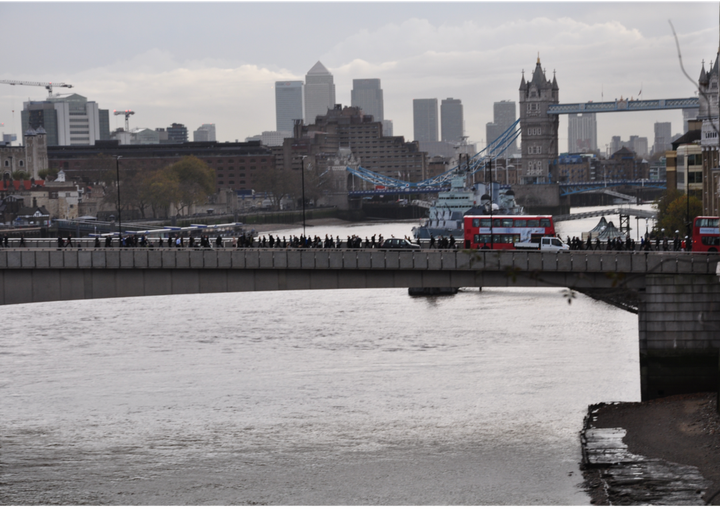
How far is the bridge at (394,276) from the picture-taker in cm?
3080

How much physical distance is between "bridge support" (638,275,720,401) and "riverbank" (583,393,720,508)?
1.73 feet

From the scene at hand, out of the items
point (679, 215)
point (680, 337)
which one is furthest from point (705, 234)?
point (679, 215)

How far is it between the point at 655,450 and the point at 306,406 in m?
11.3

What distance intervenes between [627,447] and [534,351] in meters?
15.3

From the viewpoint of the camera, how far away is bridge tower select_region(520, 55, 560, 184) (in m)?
186

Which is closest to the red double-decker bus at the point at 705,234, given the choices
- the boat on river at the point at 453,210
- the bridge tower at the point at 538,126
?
the boat on river at the point at 453,210

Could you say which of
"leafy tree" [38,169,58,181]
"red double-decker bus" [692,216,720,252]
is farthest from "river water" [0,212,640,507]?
"leafy tree" [38,169,58,181]

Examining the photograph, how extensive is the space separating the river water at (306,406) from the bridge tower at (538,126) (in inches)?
5366

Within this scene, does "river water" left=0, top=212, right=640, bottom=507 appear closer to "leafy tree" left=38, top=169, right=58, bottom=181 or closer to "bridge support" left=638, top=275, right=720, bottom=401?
"bridge support" left=638, top=275, right=720, bottom=401

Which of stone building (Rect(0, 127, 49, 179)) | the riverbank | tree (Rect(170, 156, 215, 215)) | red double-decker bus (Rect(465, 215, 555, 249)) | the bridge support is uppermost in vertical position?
stone building (Rect(0, 127, 49, 179))

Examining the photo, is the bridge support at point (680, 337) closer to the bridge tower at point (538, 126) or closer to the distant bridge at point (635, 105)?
the distant bridge at point (635, 105)

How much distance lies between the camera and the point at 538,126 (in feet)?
619

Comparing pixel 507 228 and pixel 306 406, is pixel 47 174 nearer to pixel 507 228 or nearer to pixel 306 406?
pixel 507 228

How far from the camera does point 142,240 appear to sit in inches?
1831
